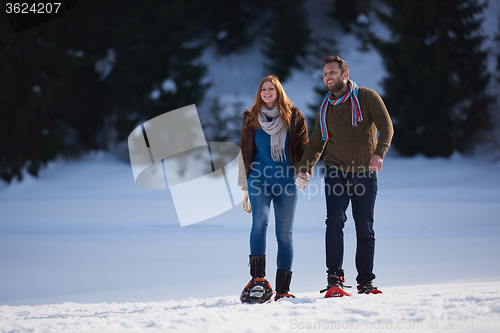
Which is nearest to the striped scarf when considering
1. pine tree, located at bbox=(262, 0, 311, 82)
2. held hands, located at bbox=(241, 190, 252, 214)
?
held hands, located at bbox=(241, 190, 252, 214)

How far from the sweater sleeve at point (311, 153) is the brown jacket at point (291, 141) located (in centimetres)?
9

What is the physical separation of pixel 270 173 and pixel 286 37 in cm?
1654

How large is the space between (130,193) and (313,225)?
669 centimetres

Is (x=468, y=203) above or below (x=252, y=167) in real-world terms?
above

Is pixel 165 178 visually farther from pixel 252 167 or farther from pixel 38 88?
pixel 252 167

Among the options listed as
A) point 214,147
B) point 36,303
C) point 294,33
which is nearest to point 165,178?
point 214,147

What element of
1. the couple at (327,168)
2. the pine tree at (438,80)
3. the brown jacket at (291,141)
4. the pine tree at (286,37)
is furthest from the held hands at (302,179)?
the pine tree at (286,37)

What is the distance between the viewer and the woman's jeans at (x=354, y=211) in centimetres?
320

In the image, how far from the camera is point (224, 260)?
560cm

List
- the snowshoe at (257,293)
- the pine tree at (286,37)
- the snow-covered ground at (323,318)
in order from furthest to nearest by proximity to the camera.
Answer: the pine tree at (286,37), the snowshoe at (257,293), the snow-covered ground at (323,318)

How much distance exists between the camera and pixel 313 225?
8406 millimetres

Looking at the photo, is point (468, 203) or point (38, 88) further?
point (38, 88)

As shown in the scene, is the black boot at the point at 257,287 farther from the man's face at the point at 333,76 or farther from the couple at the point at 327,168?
the man's face at the point at 333,76

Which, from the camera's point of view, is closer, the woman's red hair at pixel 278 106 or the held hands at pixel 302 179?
the held hands at pixel 302 179
